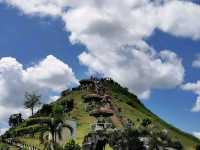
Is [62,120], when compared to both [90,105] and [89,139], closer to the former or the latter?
[89,139]

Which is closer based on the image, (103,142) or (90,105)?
(103,142)

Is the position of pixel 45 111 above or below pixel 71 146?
above

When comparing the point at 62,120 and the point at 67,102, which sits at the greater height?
the point at 67,102

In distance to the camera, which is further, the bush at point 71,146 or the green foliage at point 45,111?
the green foliage at point 45,111

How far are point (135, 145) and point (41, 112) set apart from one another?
387 ft

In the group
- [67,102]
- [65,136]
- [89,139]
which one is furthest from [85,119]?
[89,139]

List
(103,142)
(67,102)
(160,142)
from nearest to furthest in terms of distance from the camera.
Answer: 1. (160,142)
2. (103,142)
3. (67,102)

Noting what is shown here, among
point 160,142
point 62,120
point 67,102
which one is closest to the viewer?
point 160,142

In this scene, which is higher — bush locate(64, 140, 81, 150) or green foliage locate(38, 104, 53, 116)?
green foliage locate(38, 104, 53, 116)

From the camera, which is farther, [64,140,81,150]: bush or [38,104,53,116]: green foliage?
[38,104,53,116]: green foliage

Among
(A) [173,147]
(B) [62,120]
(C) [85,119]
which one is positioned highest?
(C) [85,119]

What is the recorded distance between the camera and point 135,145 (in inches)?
3236

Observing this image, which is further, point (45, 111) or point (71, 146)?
point (45, 111)

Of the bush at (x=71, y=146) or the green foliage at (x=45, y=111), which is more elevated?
the green foliage at (x=45, y=111)
